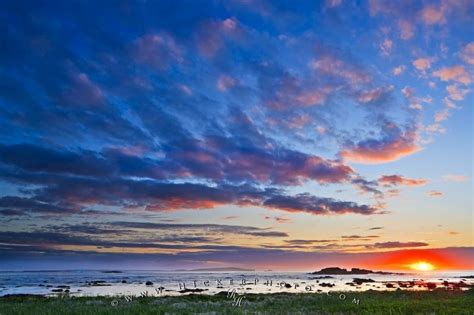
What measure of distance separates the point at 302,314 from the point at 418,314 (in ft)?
20.3

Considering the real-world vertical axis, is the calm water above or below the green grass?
below

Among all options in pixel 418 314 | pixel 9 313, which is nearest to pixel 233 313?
pixel 418 314

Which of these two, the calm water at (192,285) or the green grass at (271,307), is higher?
the green grass at (271,307)

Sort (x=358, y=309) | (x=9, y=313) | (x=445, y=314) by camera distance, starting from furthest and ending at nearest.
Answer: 1. (x=358, y=309)
2. (x=9, y=313)
3. (x=445, y=314)

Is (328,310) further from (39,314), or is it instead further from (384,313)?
(39,314)

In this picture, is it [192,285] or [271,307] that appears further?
[192,285]

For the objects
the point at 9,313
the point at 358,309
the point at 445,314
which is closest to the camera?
the point at 445,314

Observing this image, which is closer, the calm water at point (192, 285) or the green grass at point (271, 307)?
the green grass at point (271, 307)

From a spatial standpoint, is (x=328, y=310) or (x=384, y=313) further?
(x=328, y=310)

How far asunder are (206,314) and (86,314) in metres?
6.46

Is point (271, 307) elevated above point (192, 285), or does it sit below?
above

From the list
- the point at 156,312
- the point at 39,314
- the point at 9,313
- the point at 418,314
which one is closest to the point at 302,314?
the point at 418,314

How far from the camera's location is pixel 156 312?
25.7m

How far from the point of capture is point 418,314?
2417cm
